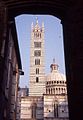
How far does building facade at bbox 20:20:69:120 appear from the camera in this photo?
43375 millimetres

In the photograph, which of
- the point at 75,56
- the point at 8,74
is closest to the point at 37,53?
the point at 8,74

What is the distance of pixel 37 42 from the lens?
60812 mm

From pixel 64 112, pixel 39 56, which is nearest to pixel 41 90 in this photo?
pixel 39 56

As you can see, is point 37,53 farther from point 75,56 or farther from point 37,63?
point 75,56

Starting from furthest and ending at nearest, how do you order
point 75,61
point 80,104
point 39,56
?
point 39,56 → point 75,61 → point 80,104

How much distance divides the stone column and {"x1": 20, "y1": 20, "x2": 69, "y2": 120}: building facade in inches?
1432

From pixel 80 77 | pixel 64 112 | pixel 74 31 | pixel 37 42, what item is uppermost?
pixel 37 42

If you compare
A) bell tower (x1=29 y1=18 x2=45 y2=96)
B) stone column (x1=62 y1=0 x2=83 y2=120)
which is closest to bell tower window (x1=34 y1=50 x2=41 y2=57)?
bell tower (x1=29 y1=18 x2=45 y2=96)

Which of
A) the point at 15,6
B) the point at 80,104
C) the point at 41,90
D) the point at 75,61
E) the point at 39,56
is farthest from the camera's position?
the point at 39,56

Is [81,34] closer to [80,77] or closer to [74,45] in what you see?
[74,45]

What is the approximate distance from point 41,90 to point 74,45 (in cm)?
4844

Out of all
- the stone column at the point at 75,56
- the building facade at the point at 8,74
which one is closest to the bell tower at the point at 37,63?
the building facade at the point at 8,74

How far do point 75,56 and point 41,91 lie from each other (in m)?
48.6

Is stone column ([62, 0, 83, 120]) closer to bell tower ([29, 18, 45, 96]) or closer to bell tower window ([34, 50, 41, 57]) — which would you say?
bell tower ([29, 18, 45, 96])
